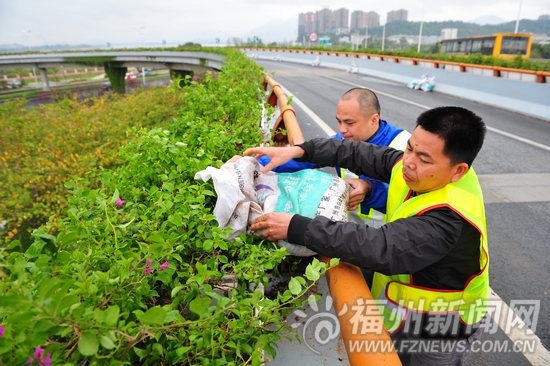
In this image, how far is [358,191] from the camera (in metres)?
2.55

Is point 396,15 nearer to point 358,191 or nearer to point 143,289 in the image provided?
point 358,191

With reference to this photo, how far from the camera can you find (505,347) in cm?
282

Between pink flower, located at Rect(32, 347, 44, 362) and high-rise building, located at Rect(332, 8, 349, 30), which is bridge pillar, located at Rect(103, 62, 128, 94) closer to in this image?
pink flower, located at Rect(32, 347, 44, 362)

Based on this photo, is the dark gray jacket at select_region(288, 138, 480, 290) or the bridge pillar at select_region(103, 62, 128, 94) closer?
the dark gray jacket at select_region(288, 138, 480, 290)

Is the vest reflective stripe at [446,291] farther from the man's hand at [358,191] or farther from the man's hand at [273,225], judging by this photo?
the man's hand at [273,225]

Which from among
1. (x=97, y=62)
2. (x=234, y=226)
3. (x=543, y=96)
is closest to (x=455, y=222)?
(x=234, y=226)

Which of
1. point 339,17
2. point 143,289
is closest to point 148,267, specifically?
point 143,289

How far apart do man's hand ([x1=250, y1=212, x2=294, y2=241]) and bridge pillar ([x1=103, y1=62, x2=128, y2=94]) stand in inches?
2192

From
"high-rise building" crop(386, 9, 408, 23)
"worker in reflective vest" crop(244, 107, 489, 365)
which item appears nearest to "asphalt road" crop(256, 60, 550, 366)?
"worker in reflective vest" crop(244, 107, 489, 365)

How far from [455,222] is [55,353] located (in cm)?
159

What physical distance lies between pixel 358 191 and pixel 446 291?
892 millimetres

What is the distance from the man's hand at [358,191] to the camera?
2.53 meters

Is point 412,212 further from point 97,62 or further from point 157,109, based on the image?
point 97,62

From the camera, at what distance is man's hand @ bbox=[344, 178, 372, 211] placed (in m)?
2.53
